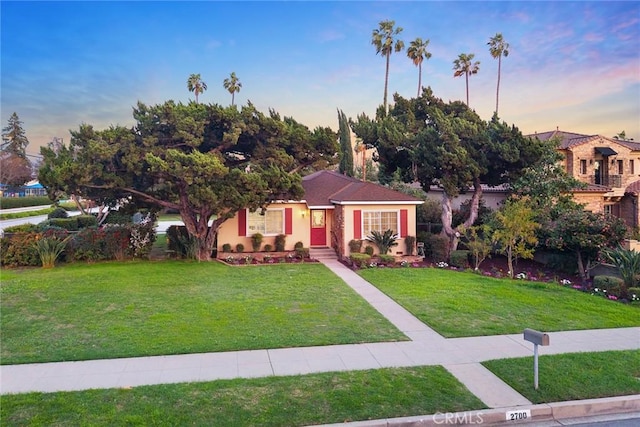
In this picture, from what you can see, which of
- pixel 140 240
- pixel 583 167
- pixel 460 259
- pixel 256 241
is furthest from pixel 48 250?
pixel 583 167

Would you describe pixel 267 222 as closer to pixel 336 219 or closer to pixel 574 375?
pixel 336 219

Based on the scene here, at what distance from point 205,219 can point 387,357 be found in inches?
473

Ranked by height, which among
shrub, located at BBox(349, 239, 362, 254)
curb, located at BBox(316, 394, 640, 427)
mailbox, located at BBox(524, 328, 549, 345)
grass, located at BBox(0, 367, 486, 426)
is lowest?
curb, located at BBox(316, 394, 640, 427)

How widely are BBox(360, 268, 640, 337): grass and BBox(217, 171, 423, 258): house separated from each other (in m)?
3.73

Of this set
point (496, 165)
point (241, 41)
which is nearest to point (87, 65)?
point (241, 41)

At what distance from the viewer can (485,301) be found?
11086 mm

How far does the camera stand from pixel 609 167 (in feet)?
88.2

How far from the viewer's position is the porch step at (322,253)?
18.5 meters

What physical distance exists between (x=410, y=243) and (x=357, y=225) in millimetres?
2609

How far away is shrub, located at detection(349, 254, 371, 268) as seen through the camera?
16.2 metres

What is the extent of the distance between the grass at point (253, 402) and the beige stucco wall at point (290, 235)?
41.7 ft

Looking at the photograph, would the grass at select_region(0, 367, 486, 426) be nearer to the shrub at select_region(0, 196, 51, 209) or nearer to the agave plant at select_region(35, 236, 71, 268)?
the agave plant at select_region(35, 236, 71, 268)

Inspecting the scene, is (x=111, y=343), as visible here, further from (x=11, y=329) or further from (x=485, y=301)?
(x=485, y=301)

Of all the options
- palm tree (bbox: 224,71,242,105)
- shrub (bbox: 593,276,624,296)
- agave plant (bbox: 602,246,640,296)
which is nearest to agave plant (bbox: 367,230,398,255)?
shrub (bbox: 593,276,624,296)
